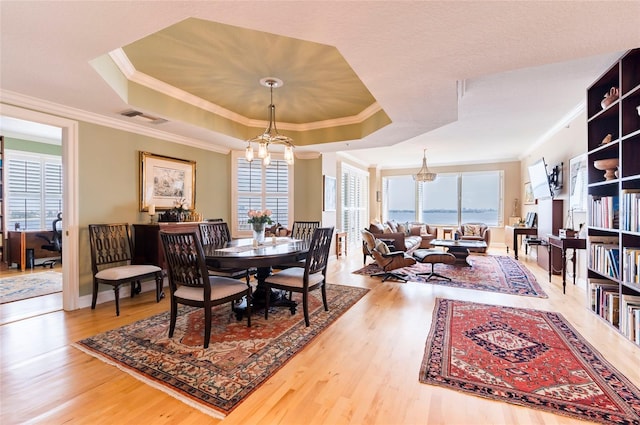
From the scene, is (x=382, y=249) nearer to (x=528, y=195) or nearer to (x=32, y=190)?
(x=528, y=195)

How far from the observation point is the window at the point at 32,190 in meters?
6.03

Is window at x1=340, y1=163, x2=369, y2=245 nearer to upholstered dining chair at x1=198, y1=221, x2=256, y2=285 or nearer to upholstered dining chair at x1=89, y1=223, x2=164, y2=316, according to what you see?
upholstered dining chair at x1=198, y1=221, x2=256, y2=285

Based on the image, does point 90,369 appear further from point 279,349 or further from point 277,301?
point 277,301

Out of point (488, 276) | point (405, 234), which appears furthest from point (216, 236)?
point (405, 234)

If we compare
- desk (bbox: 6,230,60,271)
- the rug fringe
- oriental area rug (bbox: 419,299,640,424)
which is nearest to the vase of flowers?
the rug fringe

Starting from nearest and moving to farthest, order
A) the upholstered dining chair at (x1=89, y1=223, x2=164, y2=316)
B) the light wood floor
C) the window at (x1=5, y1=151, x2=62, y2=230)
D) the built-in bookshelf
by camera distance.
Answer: the light wood floor
the built-in bookshelf
the upholstered dining chair at (x1=89, y1=223, x2=164, y2=316)
the window at (x1=5, y1=151, x2=62, y2=230)

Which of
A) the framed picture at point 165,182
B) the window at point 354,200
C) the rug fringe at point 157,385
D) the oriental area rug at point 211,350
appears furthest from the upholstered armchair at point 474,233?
the rug fringe at point 157,385

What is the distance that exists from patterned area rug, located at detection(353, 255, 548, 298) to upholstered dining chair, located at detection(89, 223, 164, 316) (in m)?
3.36

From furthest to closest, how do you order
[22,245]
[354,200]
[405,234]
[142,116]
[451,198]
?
[451,198] → [354,200] → [405,234] → [22,245] → [142,116]

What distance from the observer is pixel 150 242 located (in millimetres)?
3951

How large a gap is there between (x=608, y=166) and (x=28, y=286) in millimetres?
7771

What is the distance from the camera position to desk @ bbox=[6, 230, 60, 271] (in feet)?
18.5

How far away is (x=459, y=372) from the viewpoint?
212cm

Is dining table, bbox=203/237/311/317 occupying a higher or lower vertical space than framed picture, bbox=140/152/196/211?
lower
